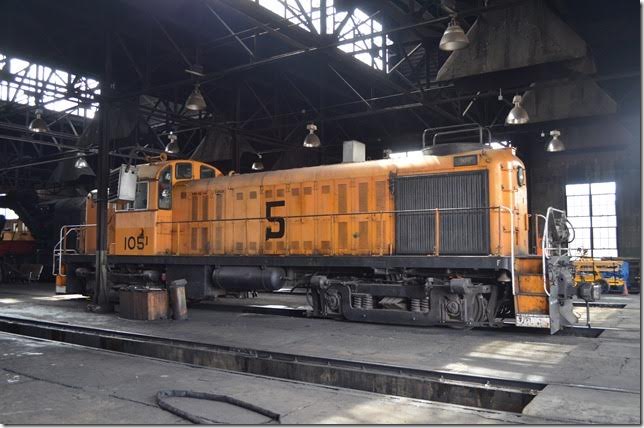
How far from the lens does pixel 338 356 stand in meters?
6.97

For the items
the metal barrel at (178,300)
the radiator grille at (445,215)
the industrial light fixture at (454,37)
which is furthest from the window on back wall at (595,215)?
the metal barrel at (178,300)

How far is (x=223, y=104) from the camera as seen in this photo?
20.1 metres

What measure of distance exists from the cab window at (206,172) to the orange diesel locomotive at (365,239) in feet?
0.12

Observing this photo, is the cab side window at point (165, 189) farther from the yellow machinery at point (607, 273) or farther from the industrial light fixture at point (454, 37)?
the yellow machinery at point (607, 273)

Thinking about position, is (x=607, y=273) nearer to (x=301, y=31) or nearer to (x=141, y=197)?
(x=301, y=31)

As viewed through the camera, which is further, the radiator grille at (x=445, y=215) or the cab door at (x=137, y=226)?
the cab door at (x=137, y=226)

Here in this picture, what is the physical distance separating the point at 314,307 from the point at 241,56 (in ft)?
30.0

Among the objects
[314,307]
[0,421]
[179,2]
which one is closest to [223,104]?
[179,2]

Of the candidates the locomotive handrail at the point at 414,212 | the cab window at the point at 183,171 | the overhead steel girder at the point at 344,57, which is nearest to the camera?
the locomotive handrail at the point at 414,212

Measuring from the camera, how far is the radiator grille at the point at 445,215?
9.05m

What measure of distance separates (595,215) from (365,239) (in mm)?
15113

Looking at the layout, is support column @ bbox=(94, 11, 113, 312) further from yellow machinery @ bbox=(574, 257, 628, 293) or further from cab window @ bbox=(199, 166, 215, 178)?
yellow machinery @ bbox=(574, 257, 628, 293)

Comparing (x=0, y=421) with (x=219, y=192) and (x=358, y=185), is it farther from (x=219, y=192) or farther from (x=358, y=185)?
(x=219, y=192)

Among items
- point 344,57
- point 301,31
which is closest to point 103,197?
point 301,31
